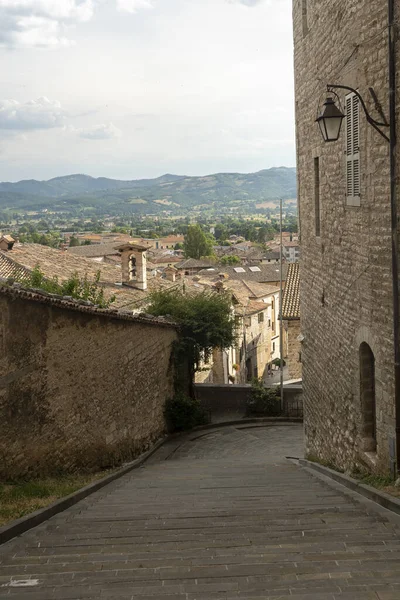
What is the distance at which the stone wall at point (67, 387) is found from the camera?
1080 cm

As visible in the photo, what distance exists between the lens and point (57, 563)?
542cm

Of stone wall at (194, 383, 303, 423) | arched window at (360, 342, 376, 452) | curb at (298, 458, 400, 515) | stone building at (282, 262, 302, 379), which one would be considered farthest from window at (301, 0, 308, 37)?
stone building at (282, 262, 302, 379)

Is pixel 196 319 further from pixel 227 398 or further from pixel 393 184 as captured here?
pixel 393 184

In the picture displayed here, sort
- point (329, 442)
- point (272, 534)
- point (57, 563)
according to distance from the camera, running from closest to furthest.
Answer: point (57, 563)
point (272, 534)
point (329, 442)

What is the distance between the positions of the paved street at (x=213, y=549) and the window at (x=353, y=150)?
4294 mm

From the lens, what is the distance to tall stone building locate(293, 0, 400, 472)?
28.2ft

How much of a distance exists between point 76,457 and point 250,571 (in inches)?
338

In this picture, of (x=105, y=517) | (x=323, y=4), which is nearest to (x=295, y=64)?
(x=323, y=4)

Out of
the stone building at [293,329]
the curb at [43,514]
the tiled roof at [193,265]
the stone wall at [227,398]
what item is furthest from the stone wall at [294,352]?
the tiled roof at [193,265]

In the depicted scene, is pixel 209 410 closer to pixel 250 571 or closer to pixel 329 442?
pixel 329 442

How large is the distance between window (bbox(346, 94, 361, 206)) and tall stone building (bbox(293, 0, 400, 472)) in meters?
0.01

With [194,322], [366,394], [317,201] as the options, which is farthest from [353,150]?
[194,322]

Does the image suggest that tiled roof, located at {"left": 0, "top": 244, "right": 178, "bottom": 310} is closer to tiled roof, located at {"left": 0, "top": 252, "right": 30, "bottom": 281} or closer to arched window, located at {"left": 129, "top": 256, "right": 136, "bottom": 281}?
tiled roof, located at {"left": 0, "top": 252, "right": 30, "bottom": 281}

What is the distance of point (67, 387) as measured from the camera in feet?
41.7
